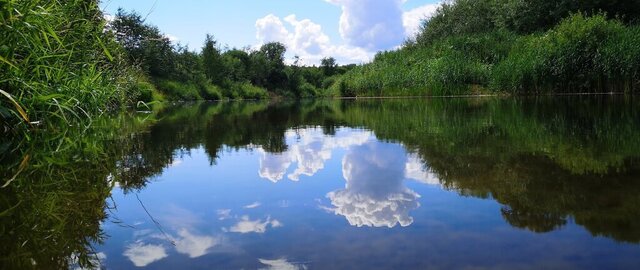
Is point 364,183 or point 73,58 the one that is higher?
point 73,58

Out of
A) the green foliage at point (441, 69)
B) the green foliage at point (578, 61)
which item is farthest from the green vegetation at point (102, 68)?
the green foliage at point (578, 61)

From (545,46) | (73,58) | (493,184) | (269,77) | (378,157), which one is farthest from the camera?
(269,77)

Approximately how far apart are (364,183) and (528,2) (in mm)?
25402

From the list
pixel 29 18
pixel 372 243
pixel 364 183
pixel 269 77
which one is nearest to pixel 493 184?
pixel 364 183

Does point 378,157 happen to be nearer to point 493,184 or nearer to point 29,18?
point 493,184

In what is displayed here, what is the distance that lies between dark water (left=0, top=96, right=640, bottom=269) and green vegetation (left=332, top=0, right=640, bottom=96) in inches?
497

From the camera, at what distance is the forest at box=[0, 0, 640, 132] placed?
116 inches

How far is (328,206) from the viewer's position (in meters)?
2.23

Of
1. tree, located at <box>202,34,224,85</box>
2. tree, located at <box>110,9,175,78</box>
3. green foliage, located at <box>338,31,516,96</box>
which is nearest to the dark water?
green foliage, located at <box>338,31,516,96</box>

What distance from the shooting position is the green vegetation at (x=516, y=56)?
1521 cm

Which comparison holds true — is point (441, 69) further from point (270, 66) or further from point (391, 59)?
point (270, 66)

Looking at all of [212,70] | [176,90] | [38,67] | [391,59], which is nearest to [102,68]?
[38,67]

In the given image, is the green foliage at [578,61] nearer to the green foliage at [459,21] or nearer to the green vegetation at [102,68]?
the green vegetation at [102,68]

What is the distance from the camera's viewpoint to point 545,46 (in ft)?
53.0
